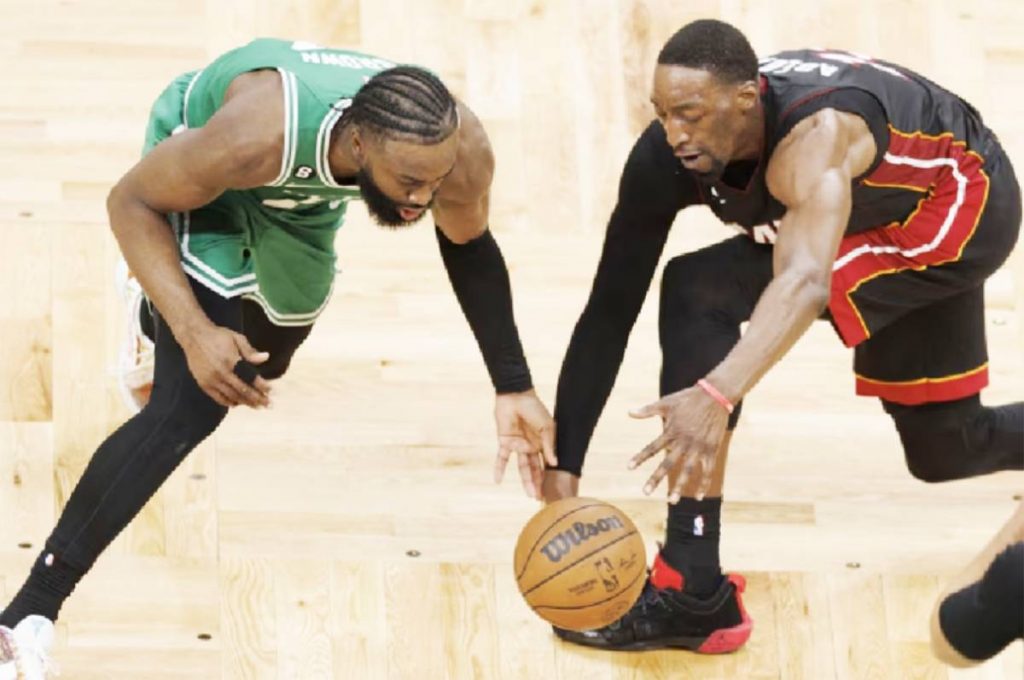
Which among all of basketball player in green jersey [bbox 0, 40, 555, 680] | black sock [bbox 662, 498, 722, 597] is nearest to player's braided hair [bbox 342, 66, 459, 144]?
basketball player in green jersey [bbox 0, 40, 555, 680]

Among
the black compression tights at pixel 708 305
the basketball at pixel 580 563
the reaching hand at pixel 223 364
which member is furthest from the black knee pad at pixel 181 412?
the black compression tights at pixel 708 305

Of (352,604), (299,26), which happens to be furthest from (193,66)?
(352,604)

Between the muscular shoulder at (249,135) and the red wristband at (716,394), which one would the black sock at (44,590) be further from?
the red wristband at (716,394)

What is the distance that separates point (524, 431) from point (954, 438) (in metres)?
0.94

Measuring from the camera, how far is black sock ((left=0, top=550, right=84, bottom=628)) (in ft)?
14.9

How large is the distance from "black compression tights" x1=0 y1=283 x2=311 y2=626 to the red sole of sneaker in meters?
1.16

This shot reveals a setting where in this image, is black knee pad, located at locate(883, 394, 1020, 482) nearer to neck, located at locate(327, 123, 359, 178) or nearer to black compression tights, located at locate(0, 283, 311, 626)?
neck, located at locate(327, 123, 359, 178)

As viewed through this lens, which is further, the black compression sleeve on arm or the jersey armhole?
the black compression sleeve on arm

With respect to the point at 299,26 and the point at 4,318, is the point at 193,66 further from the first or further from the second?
the point at 4,318

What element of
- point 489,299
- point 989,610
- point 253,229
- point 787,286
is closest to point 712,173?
point 787,286

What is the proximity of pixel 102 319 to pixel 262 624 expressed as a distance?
37.0 inches

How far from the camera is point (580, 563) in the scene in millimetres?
4375

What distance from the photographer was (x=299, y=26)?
6121 mm

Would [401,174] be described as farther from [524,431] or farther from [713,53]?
[524,431]
